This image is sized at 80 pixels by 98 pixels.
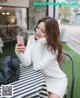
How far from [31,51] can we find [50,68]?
226 mm

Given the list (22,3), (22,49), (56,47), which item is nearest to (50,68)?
(56,47)

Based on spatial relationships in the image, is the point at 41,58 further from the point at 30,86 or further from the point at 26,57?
the point at 30,86

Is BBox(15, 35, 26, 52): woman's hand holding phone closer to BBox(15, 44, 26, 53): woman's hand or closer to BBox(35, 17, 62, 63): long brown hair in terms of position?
BBox(15, 44, 26, 53): woman's hand

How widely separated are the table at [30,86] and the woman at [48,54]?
123 millimetres

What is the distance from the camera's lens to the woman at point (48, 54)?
1814 mm

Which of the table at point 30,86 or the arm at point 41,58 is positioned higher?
the arm at point 41,58

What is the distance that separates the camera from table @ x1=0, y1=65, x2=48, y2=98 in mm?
1388

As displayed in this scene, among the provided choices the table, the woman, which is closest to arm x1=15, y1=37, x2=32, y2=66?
the woman

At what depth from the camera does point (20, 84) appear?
150 cm

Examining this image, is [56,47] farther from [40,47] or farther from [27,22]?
[27,22]

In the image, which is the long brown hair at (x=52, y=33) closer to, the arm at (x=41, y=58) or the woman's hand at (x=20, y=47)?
the arm at (x=41, y=58)

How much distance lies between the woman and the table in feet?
0.40

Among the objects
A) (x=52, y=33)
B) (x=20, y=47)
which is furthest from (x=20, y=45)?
(x=52, y=33)

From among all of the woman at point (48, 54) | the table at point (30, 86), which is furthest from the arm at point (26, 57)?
the table at point (30, 86)
